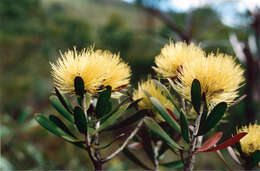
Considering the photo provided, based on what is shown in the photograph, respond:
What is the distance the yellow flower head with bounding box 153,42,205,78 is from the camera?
482 millimetres

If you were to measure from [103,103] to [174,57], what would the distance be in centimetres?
15

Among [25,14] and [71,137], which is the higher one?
[25,14]

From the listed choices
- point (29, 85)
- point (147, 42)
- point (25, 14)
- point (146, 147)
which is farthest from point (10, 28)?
point (146, 147)

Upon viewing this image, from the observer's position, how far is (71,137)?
1.49 ft

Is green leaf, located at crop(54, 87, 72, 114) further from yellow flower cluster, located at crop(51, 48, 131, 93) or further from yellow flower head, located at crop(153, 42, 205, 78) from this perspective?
yellow flower head, located at crop(153, 42, 205, 78)

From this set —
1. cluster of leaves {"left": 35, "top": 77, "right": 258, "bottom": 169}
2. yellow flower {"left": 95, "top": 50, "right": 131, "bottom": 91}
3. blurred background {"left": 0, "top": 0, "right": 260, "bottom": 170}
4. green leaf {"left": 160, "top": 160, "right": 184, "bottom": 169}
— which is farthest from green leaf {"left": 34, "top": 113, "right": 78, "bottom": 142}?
blurred background {"left": 0, "top": 0, "right": 260, "bottom": 170}

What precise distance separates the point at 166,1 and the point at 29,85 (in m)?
4.50

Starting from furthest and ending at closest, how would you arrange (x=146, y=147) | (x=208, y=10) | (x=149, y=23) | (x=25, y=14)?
(x=149, y=23)
(x=25, y=14)
(x=208, y=10)
(x=146, y=147)

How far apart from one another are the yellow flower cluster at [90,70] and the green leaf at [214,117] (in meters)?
0.15

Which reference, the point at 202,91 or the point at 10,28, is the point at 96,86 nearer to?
the point at 202,91

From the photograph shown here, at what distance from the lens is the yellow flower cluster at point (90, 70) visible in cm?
43

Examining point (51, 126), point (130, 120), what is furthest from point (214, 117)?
point (51, 126)

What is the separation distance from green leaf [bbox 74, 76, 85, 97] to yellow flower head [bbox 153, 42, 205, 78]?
16 cm

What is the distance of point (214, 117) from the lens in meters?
0.41
